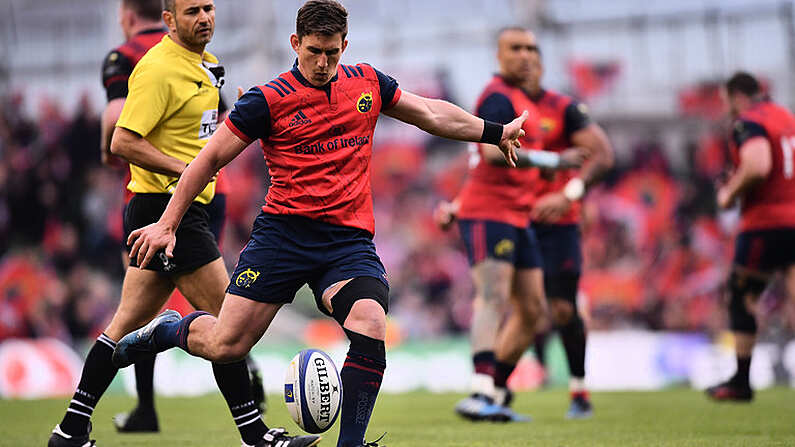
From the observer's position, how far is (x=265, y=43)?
20.0 m

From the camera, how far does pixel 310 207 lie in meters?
4.91

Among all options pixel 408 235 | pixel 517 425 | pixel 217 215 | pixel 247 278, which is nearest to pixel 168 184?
pixel 217 215

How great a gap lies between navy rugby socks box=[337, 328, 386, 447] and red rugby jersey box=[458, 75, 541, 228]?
3.50 meters

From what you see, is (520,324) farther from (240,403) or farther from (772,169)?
(240,403)

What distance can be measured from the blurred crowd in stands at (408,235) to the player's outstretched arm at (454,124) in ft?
35.0

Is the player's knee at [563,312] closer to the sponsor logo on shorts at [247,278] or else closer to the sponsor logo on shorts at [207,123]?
the sponsor logo on shorts at [207,123]

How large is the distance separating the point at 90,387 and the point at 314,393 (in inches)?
62.8

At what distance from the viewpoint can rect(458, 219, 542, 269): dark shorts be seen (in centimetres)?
798

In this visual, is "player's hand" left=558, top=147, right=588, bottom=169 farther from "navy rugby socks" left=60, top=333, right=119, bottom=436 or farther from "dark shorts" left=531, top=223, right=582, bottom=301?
"navy rugby socks" left=60, top=333, right=119, bottom=436

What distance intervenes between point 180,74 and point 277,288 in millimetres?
1544

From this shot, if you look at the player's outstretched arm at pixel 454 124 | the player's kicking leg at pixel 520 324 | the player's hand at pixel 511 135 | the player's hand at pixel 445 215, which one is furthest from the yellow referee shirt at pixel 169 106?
the player's kicking leg at pixel 520 324

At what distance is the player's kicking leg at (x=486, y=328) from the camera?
7746 mm

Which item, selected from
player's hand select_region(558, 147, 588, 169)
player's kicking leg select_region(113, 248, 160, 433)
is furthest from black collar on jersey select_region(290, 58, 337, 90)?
player's hand select_region(558, 147, 588, 169)

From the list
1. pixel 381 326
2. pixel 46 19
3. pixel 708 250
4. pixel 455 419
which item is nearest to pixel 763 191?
pixel 455 419
